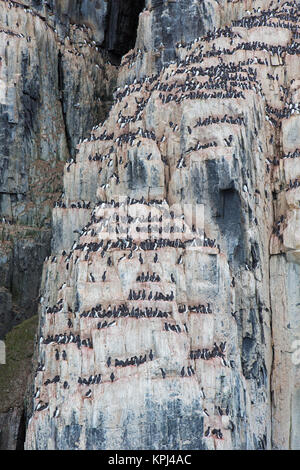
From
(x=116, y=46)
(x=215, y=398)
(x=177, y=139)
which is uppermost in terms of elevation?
(x=116, y=46)

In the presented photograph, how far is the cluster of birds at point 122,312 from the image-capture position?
177 ft

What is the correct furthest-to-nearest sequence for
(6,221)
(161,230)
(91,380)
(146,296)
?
(6,221), (161,230), (146,296), (91,380)

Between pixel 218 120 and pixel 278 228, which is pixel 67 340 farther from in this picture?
pixel 218 120

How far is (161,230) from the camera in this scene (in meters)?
58.3

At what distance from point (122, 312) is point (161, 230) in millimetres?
6770

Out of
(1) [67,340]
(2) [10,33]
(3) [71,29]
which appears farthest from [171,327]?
(3) [71,29]

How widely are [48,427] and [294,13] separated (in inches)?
1635

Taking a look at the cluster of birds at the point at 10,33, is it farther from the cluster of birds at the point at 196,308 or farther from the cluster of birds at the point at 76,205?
the cluster of birds at the point at 196,308

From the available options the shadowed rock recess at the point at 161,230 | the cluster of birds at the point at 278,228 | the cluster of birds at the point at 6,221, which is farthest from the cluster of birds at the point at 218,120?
the cluster of birds at the point at 6,221

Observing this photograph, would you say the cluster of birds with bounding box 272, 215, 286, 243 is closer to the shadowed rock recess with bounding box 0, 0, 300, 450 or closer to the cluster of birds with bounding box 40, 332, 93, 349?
the shadowed rock recess with bounding box 0, 0, 300, 450
